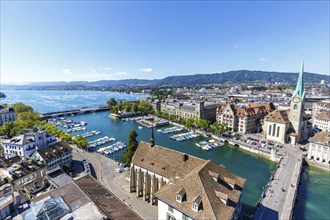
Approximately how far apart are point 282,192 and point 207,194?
24231 mm

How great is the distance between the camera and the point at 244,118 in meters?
74.4

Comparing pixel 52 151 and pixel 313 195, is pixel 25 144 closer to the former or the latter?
pixel 52 151

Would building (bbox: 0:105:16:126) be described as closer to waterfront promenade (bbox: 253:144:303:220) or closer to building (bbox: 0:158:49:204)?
building (bbox: 0:158:49:204)

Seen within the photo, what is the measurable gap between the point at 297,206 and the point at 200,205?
1023 inches

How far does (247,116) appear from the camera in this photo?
73625 mm

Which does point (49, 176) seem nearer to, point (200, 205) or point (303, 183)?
point (200, 205)

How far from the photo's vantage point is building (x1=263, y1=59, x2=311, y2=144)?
6062 centimetres

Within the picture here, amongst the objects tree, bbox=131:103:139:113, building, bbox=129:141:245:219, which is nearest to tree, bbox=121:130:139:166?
building, bbox=129:141:245:219

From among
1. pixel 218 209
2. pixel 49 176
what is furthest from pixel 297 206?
pixel 49 176

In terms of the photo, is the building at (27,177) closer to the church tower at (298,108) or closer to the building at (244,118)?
the building at (244,118)

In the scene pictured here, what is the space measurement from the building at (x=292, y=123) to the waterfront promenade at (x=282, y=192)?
1206 centimetres

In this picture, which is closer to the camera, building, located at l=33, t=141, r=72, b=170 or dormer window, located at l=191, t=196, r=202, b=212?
dormer window, located at l=191, t=196, r=202, b=212

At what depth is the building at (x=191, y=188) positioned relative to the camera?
18.7 metres

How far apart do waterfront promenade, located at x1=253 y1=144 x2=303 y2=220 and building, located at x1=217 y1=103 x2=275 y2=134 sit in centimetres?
2537
